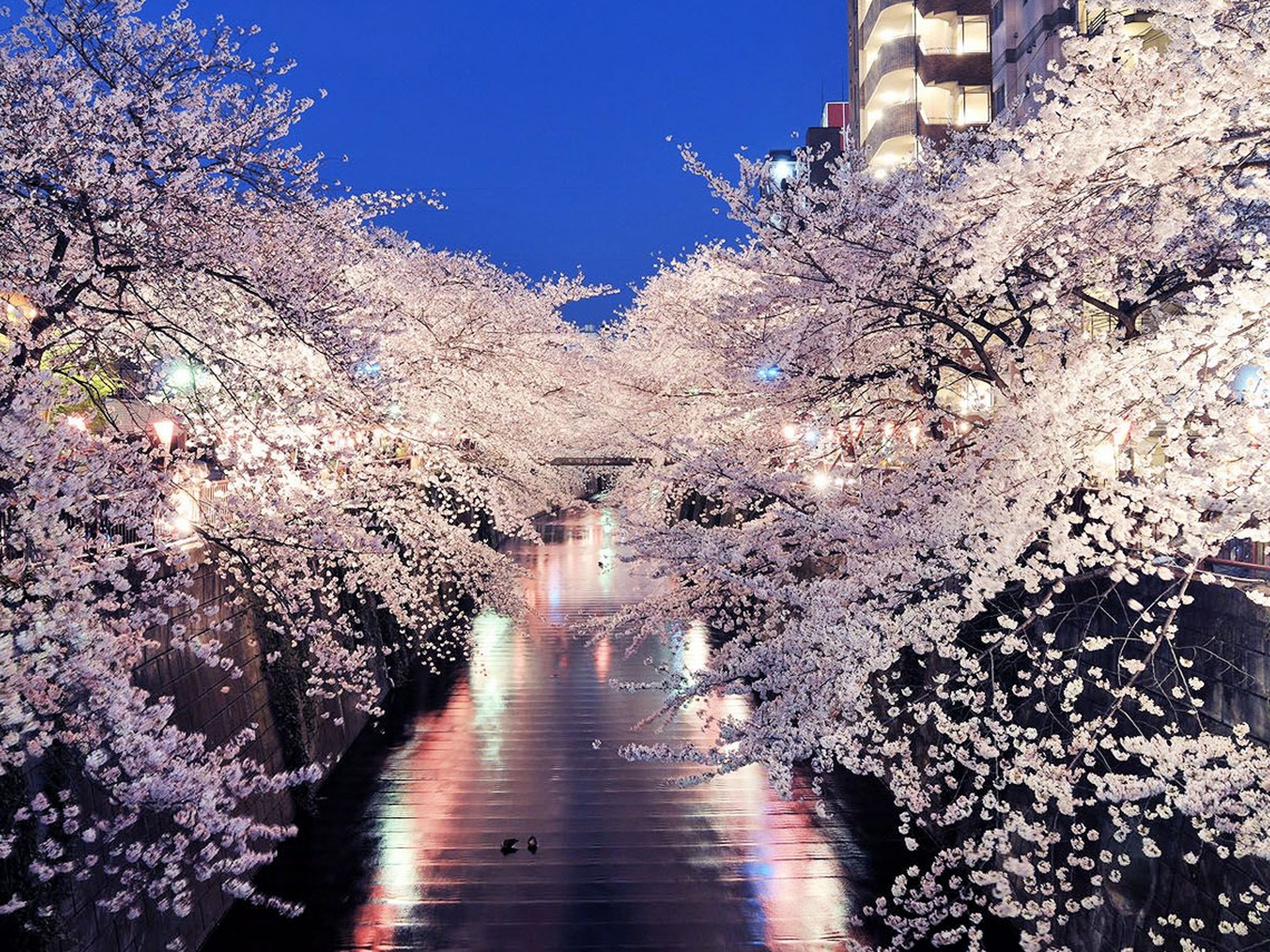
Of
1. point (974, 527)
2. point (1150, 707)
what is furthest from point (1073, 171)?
point (1150, 707)

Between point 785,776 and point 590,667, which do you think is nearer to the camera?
point 785,776

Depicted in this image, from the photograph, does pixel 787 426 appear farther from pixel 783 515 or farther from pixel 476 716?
pixel 476 716

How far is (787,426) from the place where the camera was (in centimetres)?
1070

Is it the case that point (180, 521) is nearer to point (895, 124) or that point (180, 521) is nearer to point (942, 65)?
point (942, 65)

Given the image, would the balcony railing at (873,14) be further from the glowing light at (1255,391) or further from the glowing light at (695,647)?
the glowing light at (1255,391)

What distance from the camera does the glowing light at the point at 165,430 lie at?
9078 mm

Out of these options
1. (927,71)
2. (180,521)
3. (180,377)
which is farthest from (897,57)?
(180,521)

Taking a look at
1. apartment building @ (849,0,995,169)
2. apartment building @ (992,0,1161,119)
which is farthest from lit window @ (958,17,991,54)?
apartment building @ (992,0,1161,119)

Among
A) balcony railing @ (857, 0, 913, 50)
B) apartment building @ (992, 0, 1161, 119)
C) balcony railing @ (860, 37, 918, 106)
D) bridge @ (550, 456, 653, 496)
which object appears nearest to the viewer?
apartment building @ (992, 0, 1161, 119)

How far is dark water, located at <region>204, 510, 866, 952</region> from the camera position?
8312 mm

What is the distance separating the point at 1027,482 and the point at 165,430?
776cm

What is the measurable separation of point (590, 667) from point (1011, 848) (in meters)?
9.93

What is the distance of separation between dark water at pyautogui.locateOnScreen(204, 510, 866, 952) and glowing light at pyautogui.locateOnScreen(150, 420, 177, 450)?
4.33 m

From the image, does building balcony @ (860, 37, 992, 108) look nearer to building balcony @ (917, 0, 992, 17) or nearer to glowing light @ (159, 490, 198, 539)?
building balcony @ (917, 0, 992, 17)
